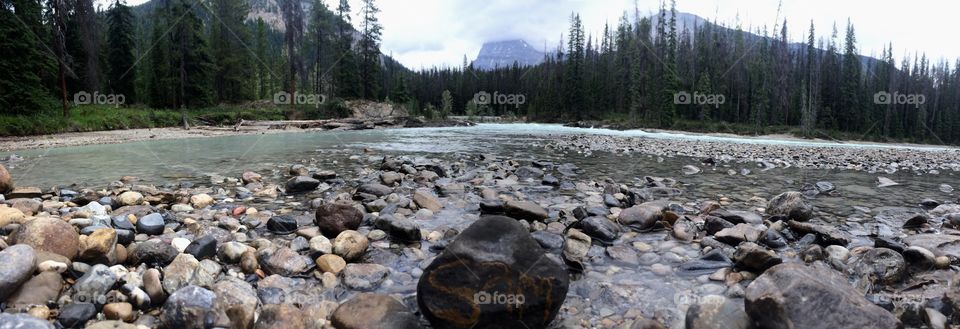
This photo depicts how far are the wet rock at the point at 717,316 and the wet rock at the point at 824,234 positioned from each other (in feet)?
8.77

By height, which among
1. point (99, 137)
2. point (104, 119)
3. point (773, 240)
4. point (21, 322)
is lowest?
point (773, 240)

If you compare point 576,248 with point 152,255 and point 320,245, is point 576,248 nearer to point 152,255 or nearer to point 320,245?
point 320,245

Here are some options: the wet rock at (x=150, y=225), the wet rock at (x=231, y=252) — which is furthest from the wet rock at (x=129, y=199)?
the wet rock at (x=231, y=252)

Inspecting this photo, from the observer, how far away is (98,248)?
3658 millimetres

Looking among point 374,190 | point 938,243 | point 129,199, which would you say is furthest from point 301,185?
point 938,243

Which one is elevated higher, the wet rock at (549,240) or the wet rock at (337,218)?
the wet rock at (337,218)

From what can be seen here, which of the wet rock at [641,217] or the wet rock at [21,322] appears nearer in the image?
the wet rock at [21,322]

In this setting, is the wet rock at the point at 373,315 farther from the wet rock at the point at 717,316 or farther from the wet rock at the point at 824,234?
the wet rock at the point at 824,234

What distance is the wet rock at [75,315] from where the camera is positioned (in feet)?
9.24

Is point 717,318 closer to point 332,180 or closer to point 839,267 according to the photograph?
point 839,267

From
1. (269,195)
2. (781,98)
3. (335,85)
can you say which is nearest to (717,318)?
(269,195)

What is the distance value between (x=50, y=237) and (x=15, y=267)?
723mm

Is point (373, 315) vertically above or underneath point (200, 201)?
underneath

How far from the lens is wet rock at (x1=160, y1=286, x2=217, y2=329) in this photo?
2.91m
